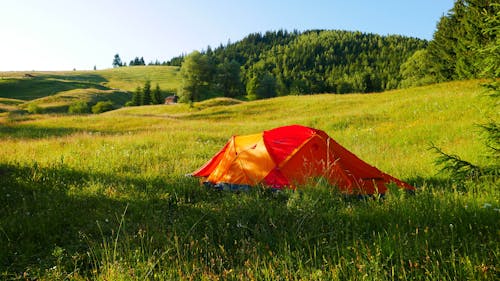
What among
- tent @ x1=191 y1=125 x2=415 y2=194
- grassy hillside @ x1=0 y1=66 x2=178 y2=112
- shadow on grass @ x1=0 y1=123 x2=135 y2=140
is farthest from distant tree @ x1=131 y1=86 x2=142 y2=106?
tent @ x1=191 y1=125 x2=415 y2=194

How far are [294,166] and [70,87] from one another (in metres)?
112

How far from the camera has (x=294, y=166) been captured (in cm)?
730

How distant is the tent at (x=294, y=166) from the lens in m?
7.02

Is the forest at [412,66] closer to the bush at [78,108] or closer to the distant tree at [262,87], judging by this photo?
the distant tree at [262,87]

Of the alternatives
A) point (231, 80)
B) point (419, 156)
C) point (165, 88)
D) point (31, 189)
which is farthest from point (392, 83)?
point (31, 189)

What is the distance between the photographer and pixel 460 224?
13.3 ft

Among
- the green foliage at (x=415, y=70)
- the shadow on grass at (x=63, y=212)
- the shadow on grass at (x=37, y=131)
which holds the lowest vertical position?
the shadow on grass at (x=37, y=131)

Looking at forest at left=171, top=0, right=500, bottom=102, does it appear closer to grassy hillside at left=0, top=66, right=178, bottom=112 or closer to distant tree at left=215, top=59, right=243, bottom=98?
distant tree at left=215, top=59, right=243, bottom=98

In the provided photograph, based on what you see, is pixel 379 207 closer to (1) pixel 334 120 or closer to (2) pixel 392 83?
(1) pixel 334 120

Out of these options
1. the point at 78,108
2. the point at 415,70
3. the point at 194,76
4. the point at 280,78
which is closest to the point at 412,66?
the point at 415,70

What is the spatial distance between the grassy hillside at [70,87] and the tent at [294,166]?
58035 mm

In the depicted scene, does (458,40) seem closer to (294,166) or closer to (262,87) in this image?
(294,166)

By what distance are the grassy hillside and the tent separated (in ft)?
190

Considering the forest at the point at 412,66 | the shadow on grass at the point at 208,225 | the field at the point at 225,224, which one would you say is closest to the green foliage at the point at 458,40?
the forest at the point at 412,66
